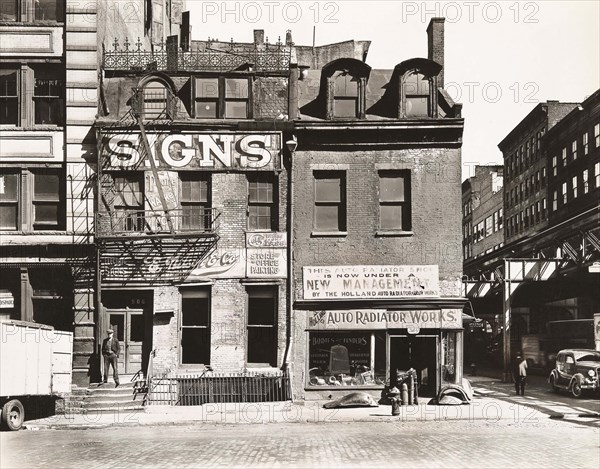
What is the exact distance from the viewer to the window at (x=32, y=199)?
2512cm

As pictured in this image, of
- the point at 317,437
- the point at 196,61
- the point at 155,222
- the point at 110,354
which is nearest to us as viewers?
the point at 317,437

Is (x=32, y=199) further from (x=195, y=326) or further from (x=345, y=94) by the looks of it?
(x=345, y=94)

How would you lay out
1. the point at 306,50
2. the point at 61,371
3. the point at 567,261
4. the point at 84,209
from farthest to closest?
the point at 306,50, the point at 567,261, the point at 84,209, the point at 61,371

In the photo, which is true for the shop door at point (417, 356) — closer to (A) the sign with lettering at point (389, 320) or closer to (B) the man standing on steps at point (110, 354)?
(A) the sign with lettering at point (389, 320)

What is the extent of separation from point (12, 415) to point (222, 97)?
12.8 meters

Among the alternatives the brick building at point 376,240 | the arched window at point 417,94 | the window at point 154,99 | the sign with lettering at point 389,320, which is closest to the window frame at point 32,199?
the window at point 154,99

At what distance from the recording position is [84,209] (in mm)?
24734

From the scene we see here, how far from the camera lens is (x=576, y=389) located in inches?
1081

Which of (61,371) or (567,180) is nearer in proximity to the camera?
(61,371)

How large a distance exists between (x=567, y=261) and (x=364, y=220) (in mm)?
16423

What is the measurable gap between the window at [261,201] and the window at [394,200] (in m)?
3.86

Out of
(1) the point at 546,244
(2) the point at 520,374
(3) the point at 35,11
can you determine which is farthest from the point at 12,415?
(1) the point at 546,244

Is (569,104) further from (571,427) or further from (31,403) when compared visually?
(31,403)

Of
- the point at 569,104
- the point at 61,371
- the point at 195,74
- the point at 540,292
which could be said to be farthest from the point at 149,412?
the point at 569,104
